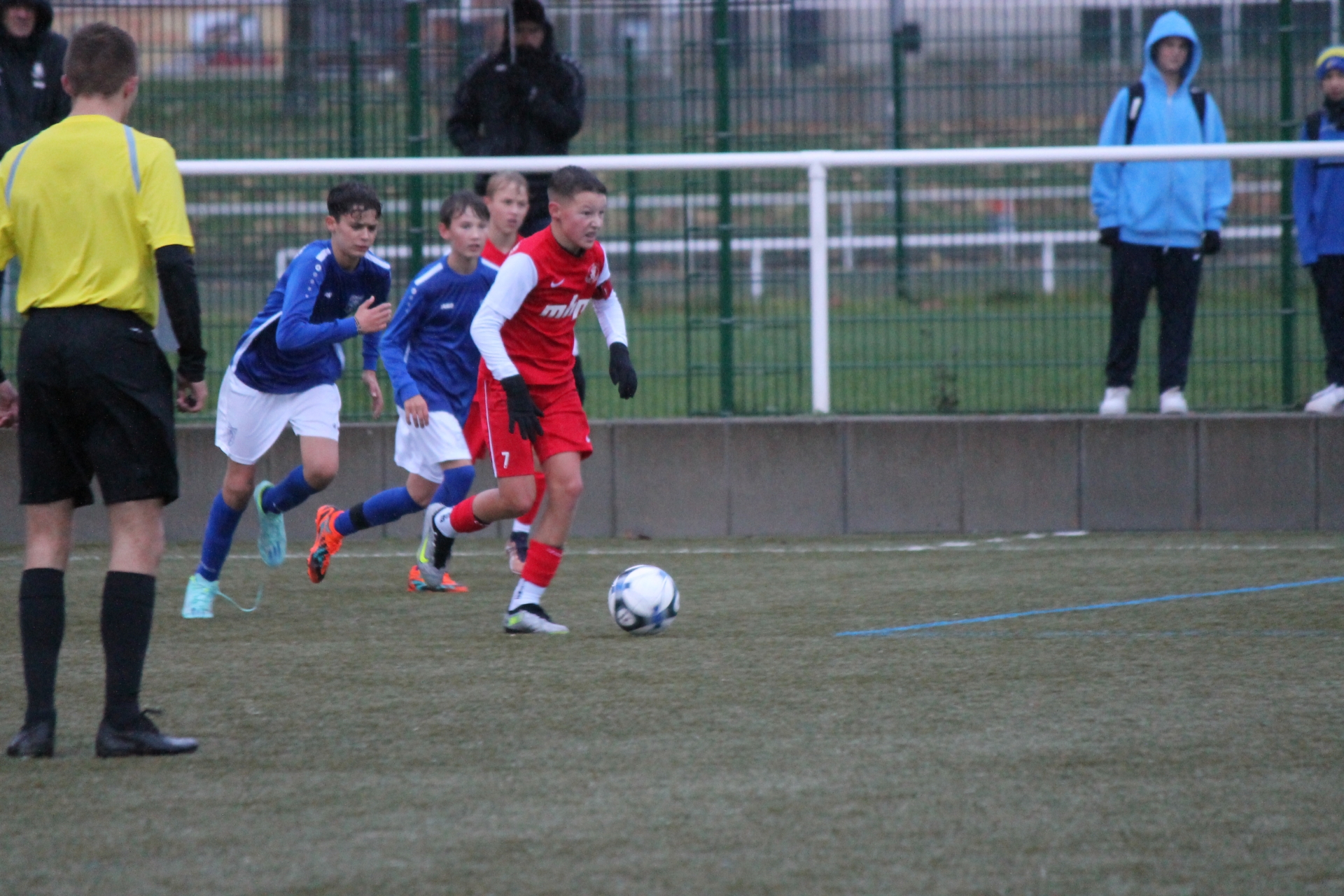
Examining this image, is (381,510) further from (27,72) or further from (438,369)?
(27,72)

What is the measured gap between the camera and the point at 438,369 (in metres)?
7.69

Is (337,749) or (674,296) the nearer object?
(337,749)

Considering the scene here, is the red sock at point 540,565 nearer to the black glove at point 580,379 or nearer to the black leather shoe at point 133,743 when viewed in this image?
the black leather shoe at point 133,743

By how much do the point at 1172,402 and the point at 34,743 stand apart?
644 cm

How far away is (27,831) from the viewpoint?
352cm

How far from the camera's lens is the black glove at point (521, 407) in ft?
19.0

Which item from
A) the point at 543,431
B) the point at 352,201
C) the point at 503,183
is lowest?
the point at 543,431

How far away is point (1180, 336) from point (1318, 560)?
6.10 feet

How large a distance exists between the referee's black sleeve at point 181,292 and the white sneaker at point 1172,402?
19.8 ft

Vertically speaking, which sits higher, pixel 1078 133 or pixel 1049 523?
pixel 1078 133

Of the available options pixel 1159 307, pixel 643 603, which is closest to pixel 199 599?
pixel 643 603

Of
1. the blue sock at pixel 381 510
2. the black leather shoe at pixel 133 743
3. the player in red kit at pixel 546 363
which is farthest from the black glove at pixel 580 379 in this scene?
the black leather shoe at pixel 133 743

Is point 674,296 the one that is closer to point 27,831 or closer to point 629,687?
point 629,687

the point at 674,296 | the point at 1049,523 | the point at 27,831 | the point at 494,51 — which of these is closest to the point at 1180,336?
the point at 1049,523
